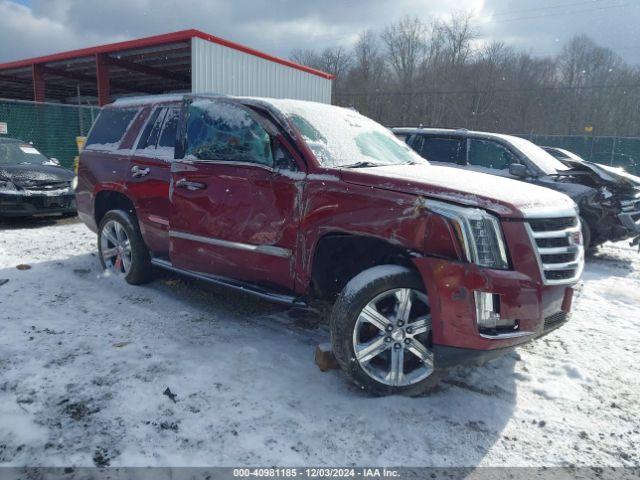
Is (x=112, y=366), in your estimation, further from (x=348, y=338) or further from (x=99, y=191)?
(x=99, y=191)

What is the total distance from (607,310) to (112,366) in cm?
470

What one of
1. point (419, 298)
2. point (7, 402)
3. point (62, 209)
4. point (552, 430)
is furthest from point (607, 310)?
point (62, 209)

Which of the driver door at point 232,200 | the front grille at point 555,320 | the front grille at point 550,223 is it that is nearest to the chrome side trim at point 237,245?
the driver door at point 232,200

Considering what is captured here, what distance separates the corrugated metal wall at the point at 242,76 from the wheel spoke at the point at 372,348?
10.8m

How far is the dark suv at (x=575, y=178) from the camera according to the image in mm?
6602

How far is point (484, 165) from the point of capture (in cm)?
702

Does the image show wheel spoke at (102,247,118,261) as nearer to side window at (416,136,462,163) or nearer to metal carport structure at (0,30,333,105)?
side window at (416,136,462,163)

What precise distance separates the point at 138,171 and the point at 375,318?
116 inches

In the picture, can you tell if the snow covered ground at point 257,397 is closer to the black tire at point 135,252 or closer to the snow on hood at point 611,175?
the black tire at point 135,252

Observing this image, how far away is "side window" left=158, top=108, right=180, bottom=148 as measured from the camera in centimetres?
431

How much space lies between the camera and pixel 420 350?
286cm

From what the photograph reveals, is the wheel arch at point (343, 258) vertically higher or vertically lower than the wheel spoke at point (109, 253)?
higher

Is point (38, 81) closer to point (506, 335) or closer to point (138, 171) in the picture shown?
point (138, 171)

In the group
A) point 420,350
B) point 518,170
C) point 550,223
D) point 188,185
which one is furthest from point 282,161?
point 518,170
